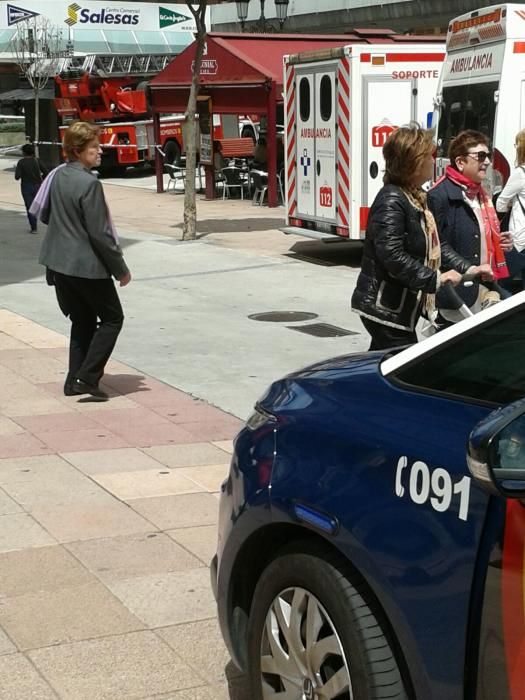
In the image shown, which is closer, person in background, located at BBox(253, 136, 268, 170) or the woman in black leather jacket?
the woman in black leather jacket

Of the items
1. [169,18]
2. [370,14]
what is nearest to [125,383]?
[370,14]

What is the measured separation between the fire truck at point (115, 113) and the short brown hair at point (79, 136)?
952 inches

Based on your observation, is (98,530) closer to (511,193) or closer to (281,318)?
(511,193)

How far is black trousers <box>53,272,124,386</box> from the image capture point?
7949mm

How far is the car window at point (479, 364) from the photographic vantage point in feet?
9.32

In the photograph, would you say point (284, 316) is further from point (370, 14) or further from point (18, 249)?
point (370, 14)

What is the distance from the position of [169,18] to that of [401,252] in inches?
1872

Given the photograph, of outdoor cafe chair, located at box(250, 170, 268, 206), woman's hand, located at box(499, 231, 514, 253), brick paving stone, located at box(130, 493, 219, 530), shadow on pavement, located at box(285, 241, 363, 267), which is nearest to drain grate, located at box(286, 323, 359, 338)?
woman's hand, located at box(499, 231, 514, 253)

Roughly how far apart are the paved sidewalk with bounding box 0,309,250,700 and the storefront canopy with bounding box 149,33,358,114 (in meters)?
15.9

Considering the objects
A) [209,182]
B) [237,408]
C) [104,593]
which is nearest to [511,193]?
[237,408]

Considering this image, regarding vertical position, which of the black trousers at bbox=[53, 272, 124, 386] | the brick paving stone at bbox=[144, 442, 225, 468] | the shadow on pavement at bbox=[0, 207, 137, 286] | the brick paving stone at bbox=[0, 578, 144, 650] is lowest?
the shadow on pavement at bbox=[0, 207, 137, 286]

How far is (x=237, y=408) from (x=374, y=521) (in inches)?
206

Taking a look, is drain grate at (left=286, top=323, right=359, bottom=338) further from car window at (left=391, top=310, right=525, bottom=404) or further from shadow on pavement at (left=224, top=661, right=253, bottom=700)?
car window at (left=391, top=310, right=525, bottom=404)

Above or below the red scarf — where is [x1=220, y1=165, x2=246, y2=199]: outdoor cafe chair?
below
